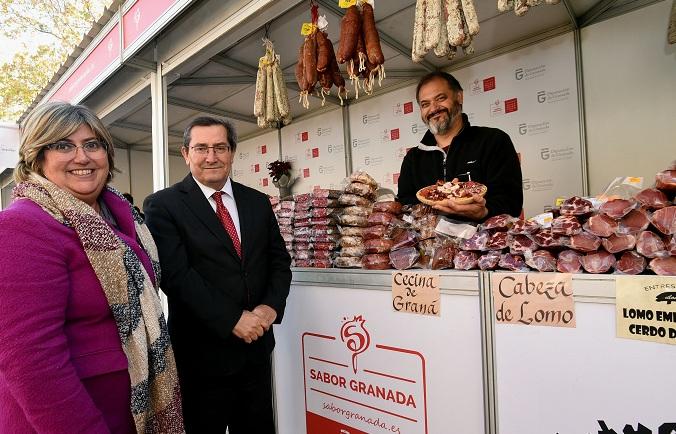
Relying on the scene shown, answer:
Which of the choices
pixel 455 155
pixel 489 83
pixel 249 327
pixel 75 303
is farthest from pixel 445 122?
pixel 489 83

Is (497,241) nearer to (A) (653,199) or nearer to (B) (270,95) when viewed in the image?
(A) (653,199)

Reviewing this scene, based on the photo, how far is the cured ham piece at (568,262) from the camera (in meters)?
1.26

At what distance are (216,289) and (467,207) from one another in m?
1.14

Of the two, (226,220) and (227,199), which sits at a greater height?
(227,199)

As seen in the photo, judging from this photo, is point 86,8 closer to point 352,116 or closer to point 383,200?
point 352,116

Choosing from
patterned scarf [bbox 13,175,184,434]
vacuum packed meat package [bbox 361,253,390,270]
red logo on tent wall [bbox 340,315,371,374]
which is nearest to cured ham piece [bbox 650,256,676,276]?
vacuum packed meat package [bbox 361,253,390,270]

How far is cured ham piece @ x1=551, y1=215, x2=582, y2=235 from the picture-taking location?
1279 mm

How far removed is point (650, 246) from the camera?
44.5 inches

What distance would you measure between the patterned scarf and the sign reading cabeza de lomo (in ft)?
2.50

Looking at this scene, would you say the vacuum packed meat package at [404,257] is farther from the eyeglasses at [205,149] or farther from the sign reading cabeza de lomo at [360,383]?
the eyeglasses at [205,149]

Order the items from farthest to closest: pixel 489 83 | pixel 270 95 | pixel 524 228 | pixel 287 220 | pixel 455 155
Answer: pixel 489 83, pixel 270 95, pixel 287 220, pixel 455 155, pixel 524 228

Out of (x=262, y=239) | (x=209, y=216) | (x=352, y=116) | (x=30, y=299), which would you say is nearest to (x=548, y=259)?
(x=262, y=239)

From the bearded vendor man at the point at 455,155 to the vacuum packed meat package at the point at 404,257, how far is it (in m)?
0.46

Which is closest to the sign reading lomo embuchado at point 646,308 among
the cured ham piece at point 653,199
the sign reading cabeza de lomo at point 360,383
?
the cured ham piece at point 653,199
